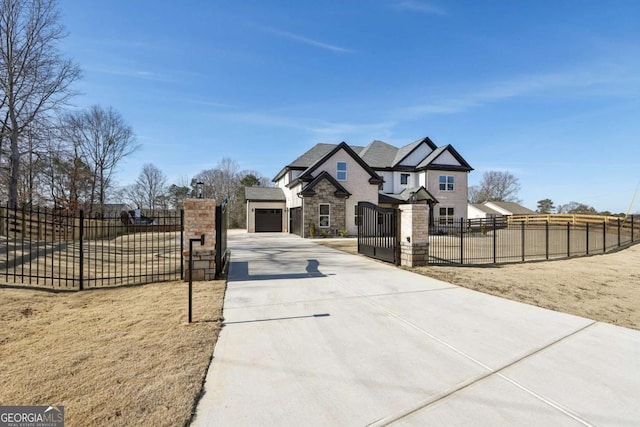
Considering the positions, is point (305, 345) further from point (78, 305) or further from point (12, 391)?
point (78, 305)

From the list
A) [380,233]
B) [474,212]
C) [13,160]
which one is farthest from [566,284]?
[474,212]

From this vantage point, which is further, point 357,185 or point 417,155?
point 417,155

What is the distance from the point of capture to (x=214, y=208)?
24.7 feet

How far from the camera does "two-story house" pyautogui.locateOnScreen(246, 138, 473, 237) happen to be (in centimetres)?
2211

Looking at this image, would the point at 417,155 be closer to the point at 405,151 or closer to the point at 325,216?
the point at 405,151

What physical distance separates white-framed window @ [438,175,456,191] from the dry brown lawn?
26.1 m

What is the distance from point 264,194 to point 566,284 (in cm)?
2388

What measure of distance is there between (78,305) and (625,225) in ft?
104

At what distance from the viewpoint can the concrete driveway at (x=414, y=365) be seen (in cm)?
250

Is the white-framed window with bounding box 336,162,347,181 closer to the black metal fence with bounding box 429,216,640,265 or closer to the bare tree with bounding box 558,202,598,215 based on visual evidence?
the black metal fence with bounding box 429,216,640,265

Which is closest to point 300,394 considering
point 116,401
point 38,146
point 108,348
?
point 116,401

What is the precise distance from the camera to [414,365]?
10.9 ft

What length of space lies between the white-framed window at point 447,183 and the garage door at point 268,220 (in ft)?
51.0

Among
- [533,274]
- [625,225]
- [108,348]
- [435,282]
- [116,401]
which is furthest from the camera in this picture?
[625,225]
